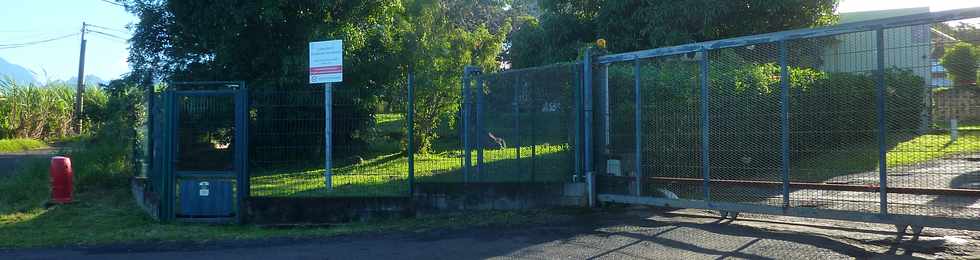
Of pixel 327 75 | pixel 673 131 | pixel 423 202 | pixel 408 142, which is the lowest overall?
pixel 423 202

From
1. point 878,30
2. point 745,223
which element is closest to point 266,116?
point 745,223

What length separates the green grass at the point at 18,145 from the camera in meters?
27.4

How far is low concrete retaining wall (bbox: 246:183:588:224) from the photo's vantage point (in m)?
10.2

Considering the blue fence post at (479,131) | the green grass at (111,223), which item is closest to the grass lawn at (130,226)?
the green grass at (111,223)

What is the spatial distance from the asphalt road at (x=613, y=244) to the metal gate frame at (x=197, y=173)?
1.51 meters

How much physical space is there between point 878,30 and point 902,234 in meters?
2.20

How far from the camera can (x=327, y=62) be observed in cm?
1089

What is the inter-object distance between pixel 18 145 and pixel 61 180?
19.3m

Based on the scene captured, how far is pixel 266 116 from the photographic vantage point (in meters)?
10.7

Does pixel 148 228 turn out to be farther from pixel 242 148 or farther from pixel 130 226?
pixel 242 148

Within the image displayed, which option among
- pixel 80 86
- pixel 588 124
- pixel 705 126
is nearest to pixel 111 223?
pixel 588 124

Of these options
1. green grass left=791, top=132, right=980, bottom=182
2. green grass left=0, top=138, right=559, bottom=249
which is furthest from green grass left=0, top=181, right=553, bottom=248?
green grass left=791, top=132, right=980, bottom=182

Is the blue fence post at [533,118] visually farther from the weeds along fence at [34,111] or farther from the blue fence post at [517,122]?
the weeds along fence at [34,111]

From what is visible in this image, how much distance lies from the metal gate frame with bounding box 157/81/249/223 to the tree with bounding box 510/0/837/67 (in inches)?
463
